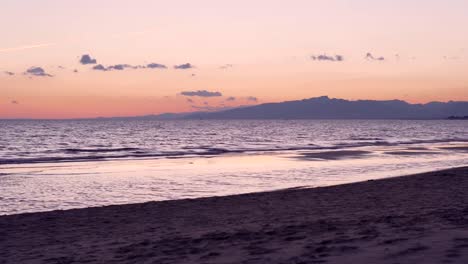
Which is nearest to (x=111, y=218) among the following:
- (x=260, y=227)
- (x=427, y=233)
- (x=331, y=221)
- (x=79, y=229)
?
(x=79, y=229)

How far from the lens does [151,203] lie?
17891 millimetres

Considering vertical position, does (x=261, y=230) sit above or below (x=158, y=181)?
above

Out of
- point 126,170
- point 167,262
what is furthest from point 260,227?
point 126,170

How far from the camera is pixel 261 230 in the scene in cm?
A: 1191

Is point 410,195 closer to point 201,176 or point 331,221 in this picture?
point 331,221

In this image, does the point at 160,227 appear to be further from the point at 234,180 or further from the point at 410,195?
the point at 234,180

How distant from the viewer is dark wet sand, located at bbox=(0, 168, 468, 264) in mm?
8961

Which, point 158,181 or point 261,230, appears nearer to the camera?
point 261,230

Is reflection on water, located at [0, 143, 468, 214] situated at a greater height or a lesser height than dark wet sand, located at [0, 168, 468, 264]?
lesser

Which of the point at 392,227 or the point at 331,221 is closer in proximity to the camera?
the point at 392,227

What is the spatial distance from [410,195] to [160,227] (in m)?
8.49

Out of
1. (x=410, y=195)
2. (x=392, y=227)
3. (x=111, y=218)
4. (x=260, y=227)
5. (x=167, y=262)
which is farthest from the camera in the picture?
(x=410, y=195)

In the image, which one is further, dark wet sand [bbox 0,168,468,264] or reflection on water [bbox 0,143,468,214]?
reflection on water [bbox 0,143,468,214]

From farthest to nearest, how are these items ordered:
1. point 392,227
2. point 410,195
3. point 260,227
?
1. point 410,195
2. point 260,227
3. point 392,227
